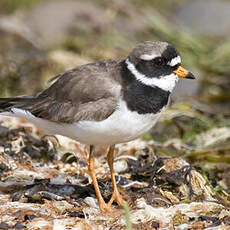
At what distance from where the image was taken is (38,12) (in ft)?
36.5

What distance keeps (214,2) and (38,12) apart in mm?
3884

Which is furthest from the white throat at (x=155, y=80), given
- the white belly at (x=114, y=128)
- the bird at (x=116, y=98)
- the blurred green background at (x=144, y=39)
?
the blurred green background at (x=144, y=39)

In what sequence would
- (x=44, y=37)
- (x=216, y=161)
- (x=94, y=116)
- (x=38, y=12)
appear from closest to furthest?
1. (x=94, y=116)
2. (x=216, y=161)
3. (x=44, y=37)
4. (x=38, y=12)

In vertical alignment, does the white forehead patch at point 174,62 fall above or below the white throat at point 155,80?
above

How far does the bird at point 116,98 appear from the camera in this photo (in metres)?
4.27

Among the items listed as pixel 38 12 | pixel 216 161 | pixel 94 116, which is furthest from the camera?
pixel 38 12

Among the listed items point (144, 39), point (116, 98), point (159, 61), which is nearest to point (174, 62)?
point (159, 61)

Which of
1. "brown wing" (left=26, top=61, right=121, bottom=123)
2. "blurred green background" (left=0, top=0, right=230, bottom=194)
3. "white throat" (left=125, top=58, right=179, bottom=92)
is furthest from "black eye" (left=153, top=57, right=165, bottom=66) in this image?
"blurred green background" (left=0, top=0, right=230, bottom=194)

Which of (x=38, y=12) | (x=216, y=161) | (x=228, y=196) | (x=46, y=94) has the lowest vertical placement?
(x=228, y=196)

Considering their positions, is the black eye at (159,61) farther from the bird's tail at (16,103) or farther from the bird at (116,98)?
the bird's tail at (16,103)

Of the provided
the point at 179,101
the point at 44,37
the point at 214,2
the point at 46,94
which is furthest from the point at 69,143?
the point at 214,2

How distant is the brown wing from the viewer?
4.35 meters

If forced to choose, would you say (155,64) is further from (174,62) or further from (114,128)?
(114,128)

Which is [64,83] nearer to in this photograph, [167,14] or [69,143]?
[69,143]
